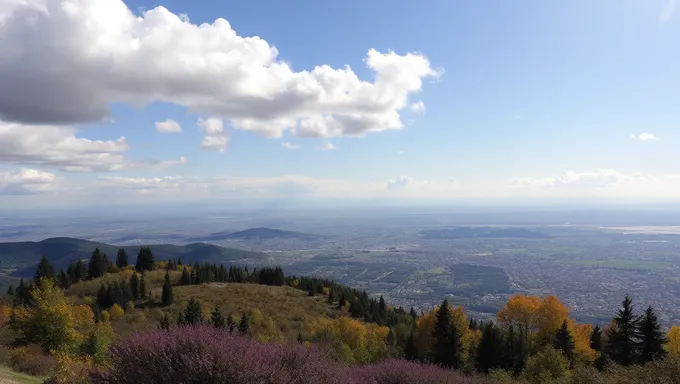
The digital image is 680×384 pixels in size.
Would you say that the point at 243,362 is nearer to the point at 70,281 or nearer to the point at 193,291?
the point at 193,291

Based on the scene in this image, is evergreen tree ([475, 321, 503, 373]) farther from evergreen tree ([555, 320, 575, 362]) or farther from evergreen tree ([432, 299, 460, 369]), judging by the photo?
evergreen tree ([555, 320, 575, 362])

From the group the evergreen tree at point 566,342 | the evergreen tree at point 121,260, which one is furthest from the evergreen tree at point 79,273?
the evergreen tree at point 566,342

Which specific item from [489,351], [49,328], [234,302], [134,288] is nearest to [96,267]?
[134,288]

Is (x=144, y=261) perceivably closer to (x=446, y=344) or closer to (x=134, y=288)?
(x=134, y=288)

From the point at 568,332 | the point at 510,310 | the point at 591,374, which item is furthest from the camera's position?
the point at 510,310

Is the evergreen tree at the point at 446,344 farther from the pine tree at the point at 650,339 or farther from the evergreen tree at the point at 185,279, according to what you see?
the evergreen tree at the point at 185,279

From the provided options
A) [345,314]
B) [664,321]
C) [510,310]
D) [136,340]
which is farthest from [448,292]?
[136,340]
